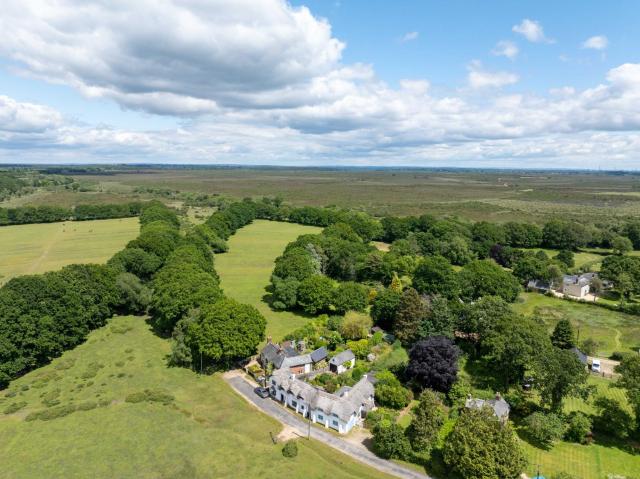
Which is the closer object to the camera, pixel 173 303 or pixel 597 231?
pixel 173 303

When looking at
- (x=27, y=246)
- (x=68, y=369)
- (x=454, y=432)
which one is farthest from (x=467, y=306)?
(x=27, y=246)

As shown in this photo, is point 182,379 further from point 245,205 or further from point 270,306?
point 245,205

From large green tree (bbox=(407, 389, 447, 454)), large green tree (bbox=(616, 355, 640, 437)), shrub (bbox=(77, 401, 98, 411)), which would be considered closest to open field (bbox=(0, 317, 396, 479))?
shrub (bbox=(77, 401, 98, 411))

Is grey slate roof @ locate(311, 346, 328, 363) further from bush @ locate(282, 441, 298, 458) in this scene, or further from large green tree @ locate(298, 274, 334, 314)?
bush @ locate(282, 441, 298, 458)

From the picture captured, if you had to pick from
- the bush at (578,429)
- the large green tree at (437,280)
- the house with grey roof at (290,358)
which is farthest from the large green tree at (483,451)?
the large green tree at (437,280)

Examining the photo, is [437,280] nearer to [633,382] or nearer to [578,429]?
[578,429]

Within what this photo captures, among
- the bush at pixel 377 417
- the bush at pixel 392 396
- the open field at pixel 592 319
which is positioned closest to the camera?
the bush at pixel 377 417

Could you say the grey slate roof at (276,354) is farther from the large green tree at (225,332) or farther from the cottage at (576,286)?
the cottage at (576,286)
